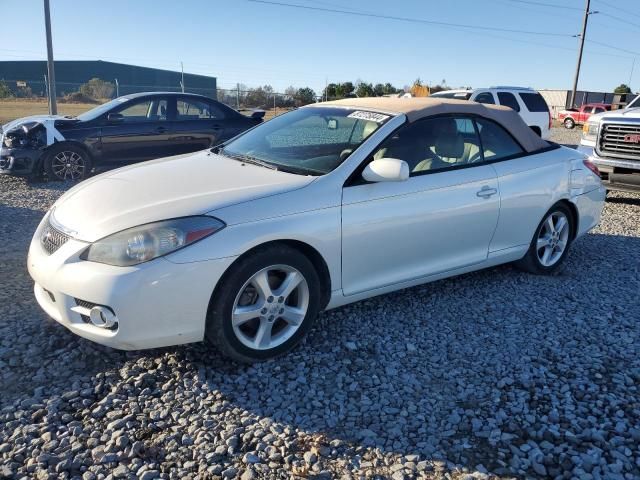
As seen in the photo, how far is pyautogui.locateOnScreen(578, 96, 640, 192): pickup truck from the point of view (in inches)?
312

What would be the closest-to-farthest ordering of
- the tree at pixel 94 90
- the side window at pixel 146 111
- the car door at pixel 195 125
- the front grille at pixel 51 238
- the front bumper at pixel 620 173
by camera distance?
the front grille at pixel 51 238
the front bumper at pixel 620 173
the side window at pixel 146 111
the car door at pixel 195 125
the tree at pixel 94 90

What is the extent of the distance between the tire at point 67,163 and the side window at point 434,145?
6628 mm

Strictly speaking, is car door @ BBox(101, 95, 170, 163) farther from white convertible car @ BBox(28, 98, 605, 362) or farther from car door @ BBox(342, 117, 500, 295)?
car door @ BBox(342, 117, 500, 295)

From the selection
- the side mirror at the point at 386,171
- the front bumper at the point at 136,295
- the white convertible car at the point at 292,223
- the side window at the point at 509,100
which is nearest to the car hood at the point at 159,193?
the white convertible car at the point at 292,223

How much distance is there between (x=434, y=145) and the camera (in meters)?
4.13

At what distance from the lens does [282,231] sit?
315 centimetres

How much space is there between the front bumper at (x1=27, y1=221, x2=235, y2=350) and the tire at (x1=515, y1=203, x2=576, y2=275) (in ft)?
10.0

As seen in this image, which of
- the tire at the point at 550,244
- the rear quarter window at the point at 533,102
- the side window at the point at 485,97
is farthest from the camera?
the rear quarter window at the point at 533,102

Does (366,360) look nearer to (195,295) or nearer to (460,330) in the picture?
(460,330)

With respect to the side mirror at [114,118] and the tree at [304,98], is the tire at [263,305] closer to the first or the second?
the side mirror at [114,118]

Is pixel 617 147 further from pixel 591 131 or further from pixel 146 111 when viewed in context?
pixel 146 111

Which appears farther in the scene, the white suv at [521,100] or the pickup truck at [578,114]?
the pickup truck at [578,114]

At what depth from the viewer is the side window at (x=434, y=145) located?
3.89 m

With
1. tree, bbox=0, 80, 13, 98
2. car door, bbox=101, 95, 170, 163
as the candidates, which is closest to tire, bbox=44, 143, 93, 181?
car door, bbox=101, 95, 170, 163
